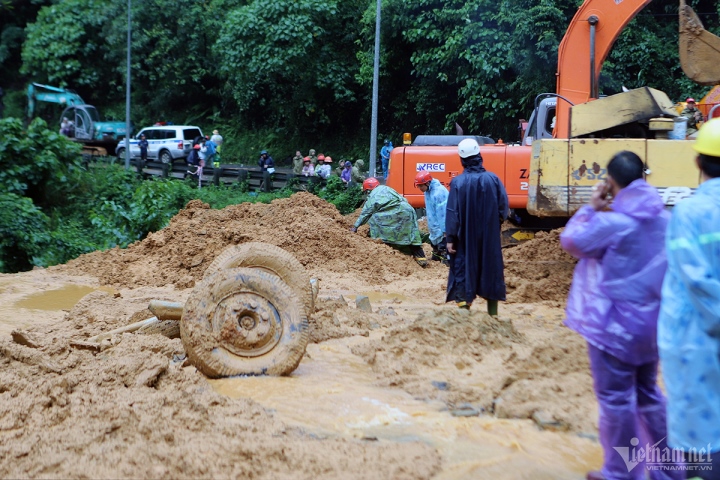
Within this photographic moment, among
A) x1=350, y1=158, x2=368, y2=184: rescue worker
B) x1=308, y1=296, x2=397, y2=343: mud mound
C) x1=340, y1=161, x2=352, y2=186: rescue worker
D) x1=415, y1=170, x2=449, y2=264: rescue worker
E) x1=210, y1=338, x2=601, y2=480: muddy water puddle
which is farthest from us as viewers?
x1=340, y1=161, x2=352, y2=186: rescue worker

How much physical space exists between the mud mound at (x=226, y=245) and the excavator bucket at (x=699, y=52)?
4868 mm

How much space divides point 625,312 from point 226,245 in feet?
30.3

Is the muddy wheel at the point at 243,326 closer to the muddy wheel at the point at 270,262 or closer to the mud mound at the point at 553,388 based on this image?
the muddy wheel at the point at 270,262

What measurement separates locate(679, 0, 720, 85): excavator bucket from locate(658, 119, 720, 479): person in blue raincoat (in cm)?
653

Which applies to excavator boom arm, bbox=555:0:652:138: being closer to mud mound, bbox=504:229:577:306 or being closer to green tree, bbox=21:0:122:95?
mud mound, bbox=504:229:577:306

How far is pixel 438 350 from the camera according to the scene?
6.43 meters

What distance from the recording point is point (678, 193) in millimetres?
7902

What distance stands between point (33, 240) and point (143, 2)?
24.2m

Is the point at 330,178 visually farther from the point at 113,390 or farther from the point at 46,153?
the point at 113,390

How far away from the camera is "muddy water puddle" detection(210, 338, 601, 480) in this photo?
4.16m

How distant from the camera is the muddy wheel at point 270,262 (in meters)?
6.79

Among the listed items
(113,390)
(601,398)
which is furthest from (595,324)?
(113,390)

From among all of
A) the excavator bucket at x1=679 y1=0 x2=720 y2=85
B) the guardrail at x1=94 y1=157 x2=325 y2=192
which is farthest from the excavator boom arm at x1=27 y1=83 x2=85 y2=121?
the excavator bucket at x1=679 y1=0 x2=720 y2=85

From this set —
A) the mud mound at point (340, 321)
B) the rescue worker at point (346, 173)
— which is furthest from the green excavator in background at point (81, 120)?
the mud mound at point (340, 321)
